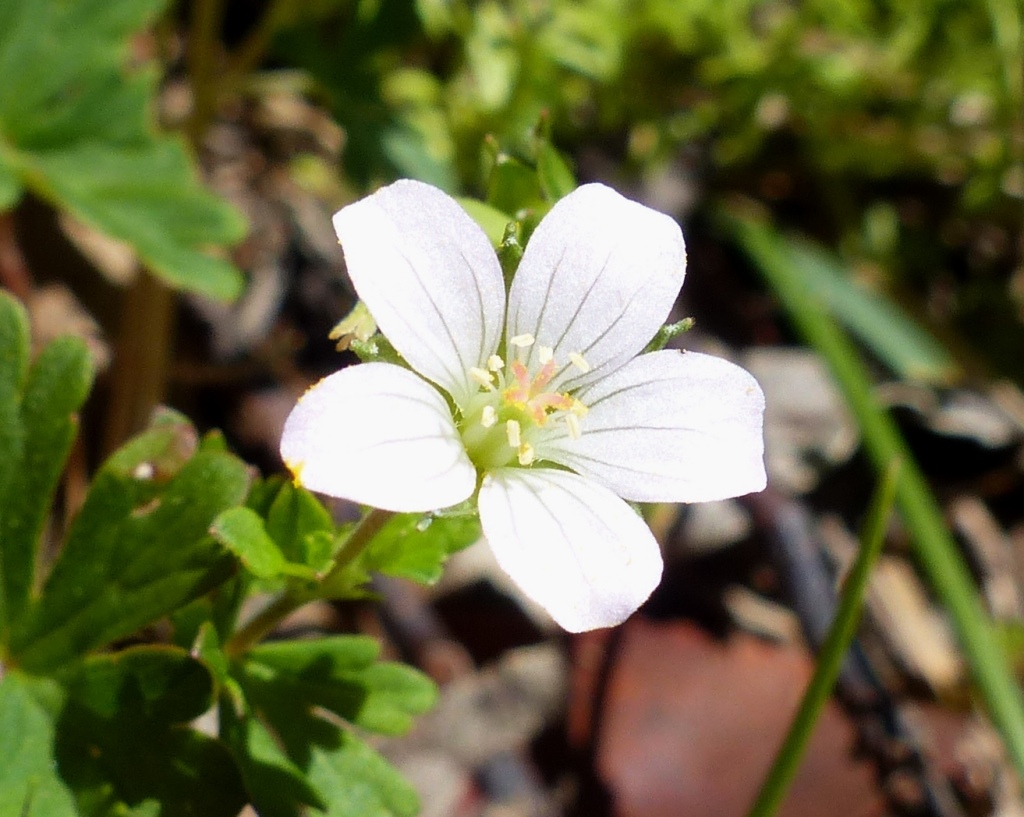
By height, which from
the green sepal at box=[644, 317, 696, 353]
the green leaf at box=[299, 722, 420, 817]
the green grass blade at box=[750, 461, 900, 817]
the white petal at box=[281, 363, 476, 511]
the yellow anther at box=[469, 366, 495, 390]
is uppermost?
the white petal at box=[281, 363, 476, 511]

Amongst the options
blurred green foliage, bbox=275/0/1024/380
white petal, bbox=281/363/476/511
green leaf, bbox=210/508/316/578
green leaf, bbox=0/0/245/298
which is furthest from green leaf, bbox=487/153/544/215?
blurred green foliage, bbox=275/0/1024/380

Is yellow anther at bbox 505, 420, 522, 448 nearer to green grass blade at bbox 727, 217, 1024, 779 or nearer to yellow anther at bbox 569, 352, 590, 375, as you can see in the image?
yellow anther at bbox 569, 352, 590, 375

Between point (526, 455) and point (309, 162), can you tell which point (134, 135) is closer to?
point (309, 162)

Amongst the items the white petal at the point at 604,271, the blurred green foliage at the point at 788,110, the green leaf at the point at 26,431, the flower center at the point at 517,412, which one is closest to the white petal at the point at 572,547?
the flower center at the point at 517,412

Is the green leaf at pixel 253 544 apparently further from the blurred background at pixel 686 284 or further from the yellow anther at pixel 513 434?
the blurred background at pixel 686 284

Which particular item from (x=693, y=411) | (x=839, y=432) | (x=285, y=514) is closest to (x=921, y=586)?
(x=839, y=432)

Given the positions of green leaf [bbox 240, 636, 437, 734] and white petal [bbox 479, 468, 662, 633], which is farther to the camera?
green leaf [bbox 240, 636, 437, 734]

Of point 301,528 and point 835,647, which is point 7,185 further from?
point 835,647

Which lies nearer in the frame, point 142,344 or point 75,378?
point 75,378
